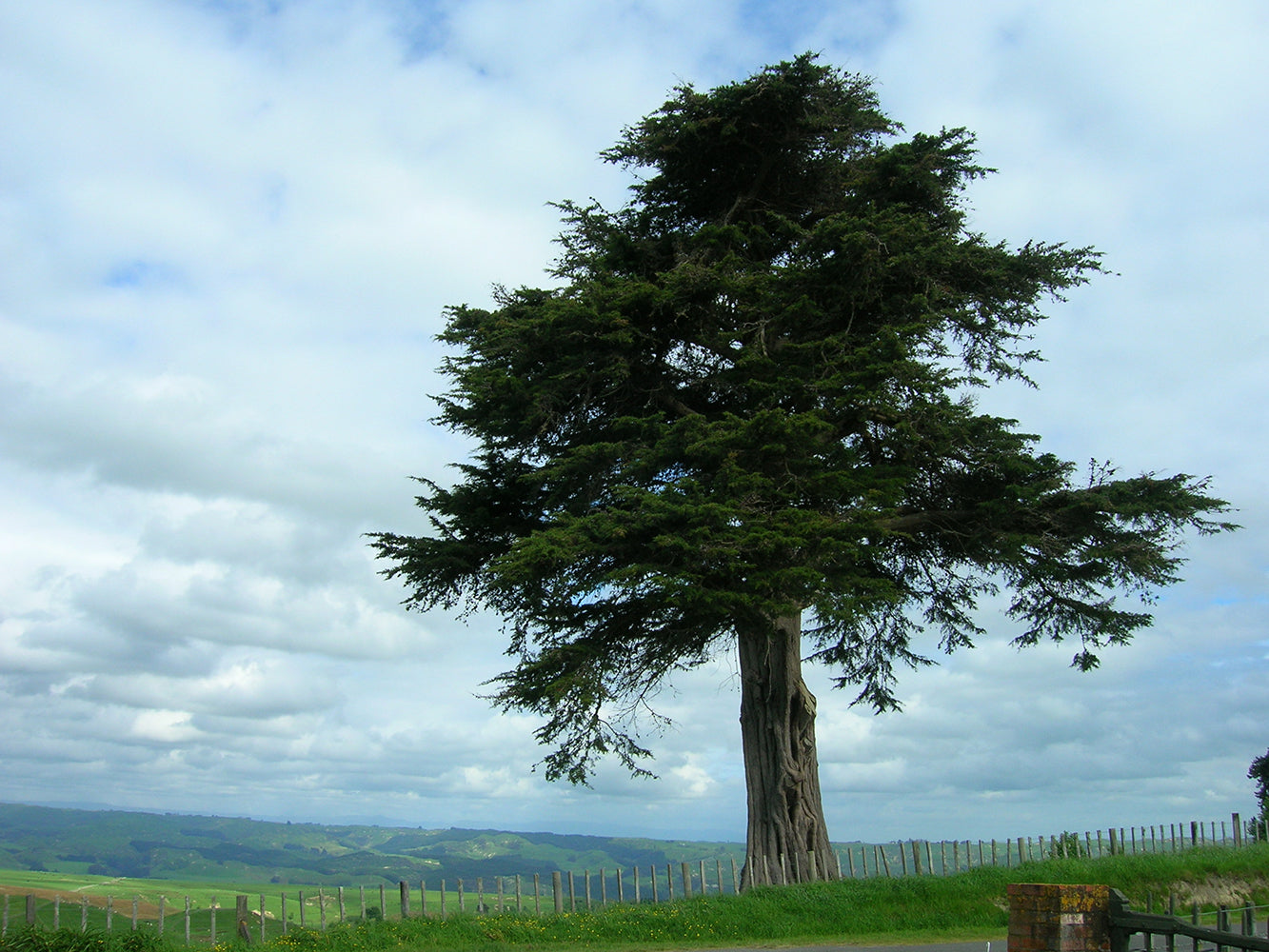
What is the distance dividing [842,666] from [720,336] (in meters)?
8.88

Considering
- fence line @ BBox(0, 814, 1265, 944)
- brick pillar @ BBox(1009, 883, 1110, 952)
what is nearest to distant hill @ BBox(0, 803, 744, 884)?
fence line @ BBox(0, 814, 1265, 944)

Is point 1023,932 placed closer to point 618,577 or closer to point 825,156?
point 618,577

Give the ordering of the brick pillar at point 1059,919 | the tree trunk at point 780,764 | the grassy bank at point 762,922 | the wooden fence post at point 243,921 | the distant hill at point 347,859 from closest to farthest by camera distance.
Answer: the brick pillar at point 1059,919, the grassy bank at point 762,922, the wooden fence post at point 243,921, the tree trunk at point 780,764, the distant hill at point 347,859

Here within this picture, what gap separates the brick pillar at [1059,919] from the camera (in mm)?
6562

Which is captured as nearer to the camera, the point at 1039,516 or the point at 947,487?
the point at 1039,516

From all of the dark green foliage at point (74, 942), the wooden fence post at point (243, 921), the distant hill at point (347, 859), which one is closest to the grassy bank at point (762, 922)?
the dark green foliage at point (74, 942)

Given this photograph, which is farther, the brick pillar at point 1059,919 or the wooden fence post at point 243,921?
the wooden fence post at point 243,921

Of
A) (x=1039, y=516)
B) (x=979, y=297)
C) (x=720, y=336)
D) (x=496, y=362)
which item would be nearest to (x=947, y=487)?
(x=1039, y=516)

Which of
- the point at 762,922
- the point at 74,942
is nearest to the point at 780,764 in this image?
the point at 762,922

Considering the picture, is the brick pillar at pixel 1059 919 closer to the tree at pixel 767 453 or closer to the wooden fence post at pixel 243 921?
the tree at pixel 767 453

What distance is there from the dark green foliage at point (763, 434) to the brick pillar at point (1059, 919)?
8.67m

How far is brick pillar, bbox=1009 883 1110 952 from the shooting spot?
6.56 metres

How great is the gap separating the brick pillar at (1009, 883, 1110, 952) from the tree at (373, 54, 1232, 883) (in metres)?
8.72

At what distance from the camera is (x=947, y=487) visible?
19.8 m
